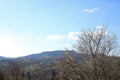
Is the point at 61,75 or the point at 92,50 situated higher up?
the point at 92,50

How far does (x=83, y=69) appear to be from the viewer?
31.9 metres

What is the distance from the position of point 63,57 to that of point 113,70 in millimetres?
6168

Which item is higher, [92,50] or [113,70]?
[92,50]

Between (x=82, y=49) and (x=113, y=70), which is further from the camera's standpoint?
(x=82, y=49)

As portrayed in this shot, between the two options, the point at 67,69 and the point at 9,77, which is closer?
the point at 67,69

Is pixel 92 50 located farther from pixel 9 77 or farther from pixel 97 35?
pixel 9 77

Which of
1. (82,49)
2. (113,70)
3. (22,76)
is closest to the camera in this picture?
(113,70)

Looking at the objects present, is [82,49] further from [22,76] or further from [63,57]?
[22,76]

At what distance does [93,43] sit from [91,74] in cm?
398

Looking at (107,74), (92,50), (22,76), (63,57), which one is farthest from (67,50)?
(22,76)

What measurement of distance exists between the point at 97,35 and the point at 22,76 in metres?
35.1

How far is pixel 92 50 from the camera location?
107 ft

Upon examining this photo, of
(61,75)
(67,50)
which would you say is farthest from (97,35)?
(61,75)

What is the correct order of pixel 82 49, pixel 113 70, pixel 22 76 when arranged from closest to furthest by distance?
pixel 113 70, pixel 82 49, pixel 22 76
